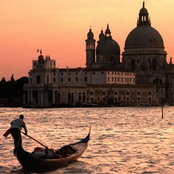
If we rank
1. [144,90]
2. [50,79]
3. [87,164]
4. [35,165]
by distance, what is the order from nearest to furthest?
1. [35,165]
2. [87,164]
3. [50,79]
4. [144,90]

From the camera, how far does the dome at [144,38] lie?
156500 mm

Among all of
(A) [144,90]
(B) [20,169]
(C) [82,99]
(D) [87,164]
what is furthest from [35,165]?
(A) [144,90]

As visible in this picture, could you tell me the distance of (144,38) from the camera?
156 meters

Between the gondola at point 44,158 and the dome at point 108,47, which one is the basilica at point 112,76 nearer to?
the dome at point 108,47

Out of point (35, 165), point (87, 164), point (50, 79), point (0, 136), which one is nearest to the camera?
point (35, 165)

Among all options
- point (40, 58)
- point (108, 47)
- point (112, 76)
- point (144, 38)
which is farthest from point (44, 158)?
point (108, 47)

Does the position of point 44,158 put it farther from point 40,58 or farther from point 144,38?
point 144,38

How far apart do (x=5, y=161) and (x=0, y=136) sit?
515 inches

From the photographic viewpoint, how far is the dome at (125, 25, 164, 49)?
15650cm

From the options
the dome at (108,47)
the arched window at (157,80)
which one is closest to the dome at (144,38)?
the arched window at (157,80)

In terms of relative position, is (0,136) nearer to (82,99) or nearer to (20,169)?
(20,169)

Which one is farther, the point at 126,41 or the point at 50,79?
the point at 126,41

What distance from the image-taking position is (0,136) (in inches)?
1679

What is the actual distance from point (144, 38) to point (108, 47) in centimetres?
1339
